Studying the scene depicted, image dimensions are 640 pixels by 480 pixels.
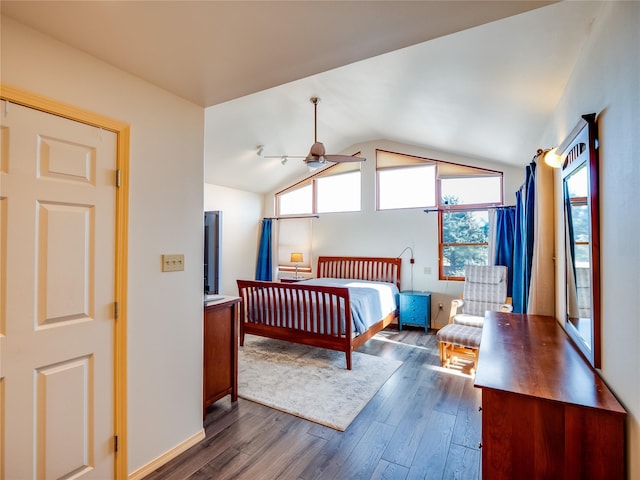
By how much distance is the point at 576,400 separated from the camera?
47.3 inches

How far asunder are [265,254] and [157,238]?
4948 millimetres

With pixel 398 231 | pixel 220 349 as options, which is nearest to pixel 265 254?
pixel 398 231

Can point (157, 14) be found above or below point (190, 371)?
above

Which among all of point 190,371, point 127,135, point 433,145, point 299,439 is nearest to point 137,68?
point 127,135

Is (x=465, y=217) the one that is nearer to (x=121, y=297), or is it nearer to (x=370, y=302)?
(x=370, y=302)

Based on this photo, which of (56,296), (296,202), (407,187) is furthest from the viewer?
(296,202)

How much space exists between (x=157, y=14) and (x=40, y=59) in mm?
637

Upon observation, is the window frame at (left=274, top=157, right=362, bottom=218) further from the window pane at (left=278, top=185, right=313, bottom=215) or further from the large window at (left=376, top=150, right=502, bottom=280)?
the large window at (left=376, top=150, right=502, bottom=280)

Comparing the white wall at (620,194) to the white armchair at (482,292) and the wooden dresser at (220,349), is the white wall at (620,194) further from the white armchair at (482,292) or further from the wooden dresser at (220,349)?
the white armchair at (482,292)

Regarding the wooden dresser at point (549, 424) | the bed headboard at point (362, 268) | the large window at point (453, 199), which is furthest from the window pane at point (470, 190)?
the wooden dresser at point (549, 424)

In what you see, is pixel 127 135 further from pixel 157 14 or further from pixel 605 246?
pixel 605 246

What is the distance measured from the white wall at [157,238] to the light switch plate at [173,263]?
3 centimetres

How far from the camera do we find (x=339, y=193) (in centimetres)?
623

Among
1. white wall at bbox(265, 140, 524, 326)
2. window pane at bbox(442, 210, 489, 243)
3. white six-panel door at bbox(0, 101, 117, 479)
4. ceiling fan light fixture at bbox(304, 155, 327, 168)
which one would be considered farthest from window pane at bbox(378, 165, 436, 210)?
white six-panel door at bbox(0, 101, 117, 479)
